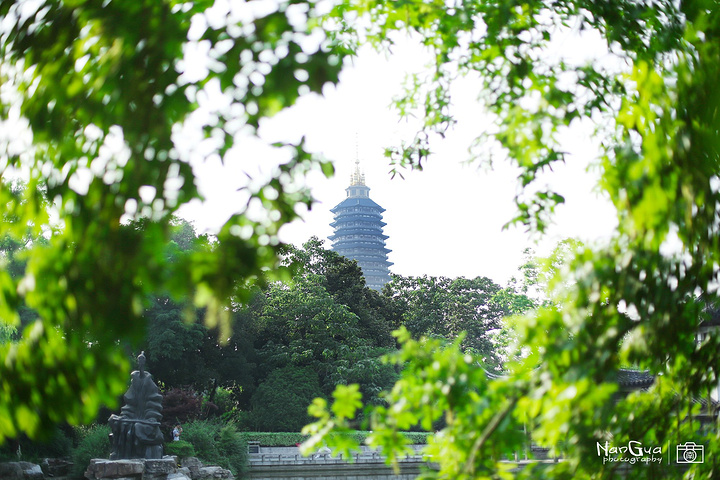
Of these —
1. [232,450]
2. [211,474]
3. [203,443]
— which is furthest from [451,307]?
[211,474]

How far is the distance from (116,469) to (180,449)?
13.7 feet

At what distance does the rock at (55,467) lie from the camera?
13639 millimetres

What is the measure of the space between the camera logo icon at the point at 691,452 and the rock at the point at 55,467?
13617mm

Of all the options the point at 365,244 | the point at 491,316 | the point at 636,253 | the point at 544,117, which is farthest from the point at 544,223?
the point at 365,244

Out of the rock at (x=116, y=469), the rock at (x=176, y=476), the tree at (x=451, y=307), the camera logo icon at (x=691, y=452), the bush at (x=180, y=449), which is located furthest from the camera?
the tree at (x=451, y=307)

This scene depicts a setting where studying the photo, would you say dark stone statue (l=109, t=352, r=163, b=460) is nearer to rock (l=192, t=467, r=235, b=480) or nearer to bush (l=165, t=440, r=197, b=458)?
rock (l=192, t=467, r=235, b=480)

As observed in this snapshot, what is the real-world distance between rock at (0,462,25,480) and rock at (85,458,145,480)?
3.98ft

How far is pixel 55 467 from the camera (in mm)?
13961

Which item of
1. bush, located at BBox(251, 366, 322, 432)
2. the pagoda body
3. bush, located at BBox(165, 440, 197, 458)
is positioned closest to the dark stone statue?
bush, located at BBox(165, 440, 197, 458)

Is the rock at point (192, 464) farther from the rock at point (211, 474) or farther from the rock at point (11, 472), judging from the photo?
the rock at point (11, 472)

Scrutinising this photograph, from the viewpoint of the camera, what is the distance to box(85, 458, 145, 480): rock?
11.0 meters

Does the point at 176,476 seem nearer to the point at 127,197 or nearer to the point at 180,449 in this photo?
the point at 180,449

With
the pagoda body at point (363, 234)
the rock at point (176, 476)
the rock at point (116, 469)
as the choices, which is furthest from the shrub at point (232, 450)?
the pagoda body at point (363, 234)

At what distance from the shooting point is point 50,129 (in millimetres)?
1858
